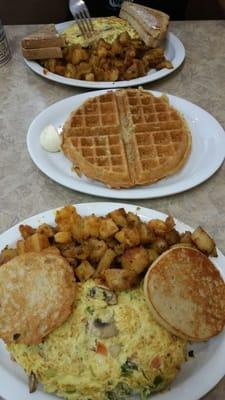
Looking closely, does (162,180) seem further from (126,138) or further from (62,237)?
(62,237)

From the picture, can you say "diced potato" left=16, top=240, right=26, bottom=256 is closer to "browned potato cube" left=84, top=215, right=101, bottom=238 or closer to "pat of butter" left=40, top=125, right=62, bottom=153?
"browned potato cube" left=84, top=215, right=101, bottom=238

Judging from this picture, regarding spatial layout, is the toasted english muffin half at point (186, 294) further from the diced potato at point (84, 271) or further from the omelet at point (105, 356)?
the diced potato at point (84, 271)

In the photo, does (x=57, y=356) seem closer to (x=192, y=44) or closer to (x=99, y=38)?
(x=99, y=38)

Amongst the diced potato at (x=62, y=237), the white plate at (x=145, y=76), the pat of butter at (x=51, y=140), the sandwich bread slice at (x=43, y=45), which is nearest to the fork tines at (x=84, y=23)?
the sandwich bread slice at (x=43, y=45)

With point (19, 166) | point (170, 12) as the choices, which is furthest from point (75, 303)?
point (170, 12)

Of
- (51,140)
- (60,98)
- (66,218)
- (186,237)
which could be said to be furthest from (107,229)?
(60,98)

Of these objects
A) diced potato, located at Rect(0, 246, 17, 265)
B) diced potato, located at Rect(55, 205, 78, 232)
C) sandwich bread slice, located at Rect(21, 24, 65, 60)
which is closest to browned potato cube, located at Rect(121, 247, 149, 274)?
diced potato, located at Rect(55, 205, 78, 232)
